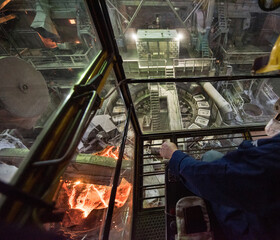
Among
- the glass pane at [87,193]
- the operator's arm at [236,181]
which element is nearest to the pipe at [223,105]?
the glass pane at [87,193]

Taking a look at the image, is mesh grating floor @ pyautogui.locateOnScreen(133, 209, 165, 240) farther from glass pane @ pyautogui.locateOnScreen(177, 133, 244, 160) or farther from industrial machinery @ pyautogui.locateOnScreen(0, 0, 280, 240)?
glass pane @ pyautogui.locateOnScreen(177, 133, 244, 160)

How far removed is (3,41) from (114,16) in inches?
632

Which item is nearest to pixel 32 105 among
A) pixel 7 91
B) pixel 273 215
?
pixel 7 91

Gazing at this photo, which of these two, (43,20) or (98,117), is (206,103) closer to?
(98,117)

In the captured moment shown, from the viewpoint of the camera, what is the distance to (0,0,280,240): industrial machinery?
2.25ft

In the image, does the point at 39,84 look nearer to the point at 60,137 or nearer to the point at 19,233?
the point at 60,137

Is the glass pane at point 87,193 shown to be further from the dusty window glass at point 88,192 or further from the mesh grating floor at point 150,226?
the mesh grating floor at point 150,226

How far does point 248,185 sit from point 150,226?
203 cm

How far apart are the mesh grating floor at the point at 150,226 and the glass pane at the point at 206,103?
30.4ft

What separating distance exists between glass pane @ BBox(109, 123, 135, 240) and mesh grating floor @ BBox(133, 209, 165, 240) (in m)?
0.16

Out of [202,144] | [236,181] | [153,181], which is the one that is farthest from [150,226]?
[202,144]

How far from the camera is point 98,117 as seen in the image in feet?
33.6

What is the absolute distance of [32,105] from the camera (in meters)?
2.10

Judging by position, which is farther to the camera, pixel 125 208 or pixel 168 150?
pixel 125 208
